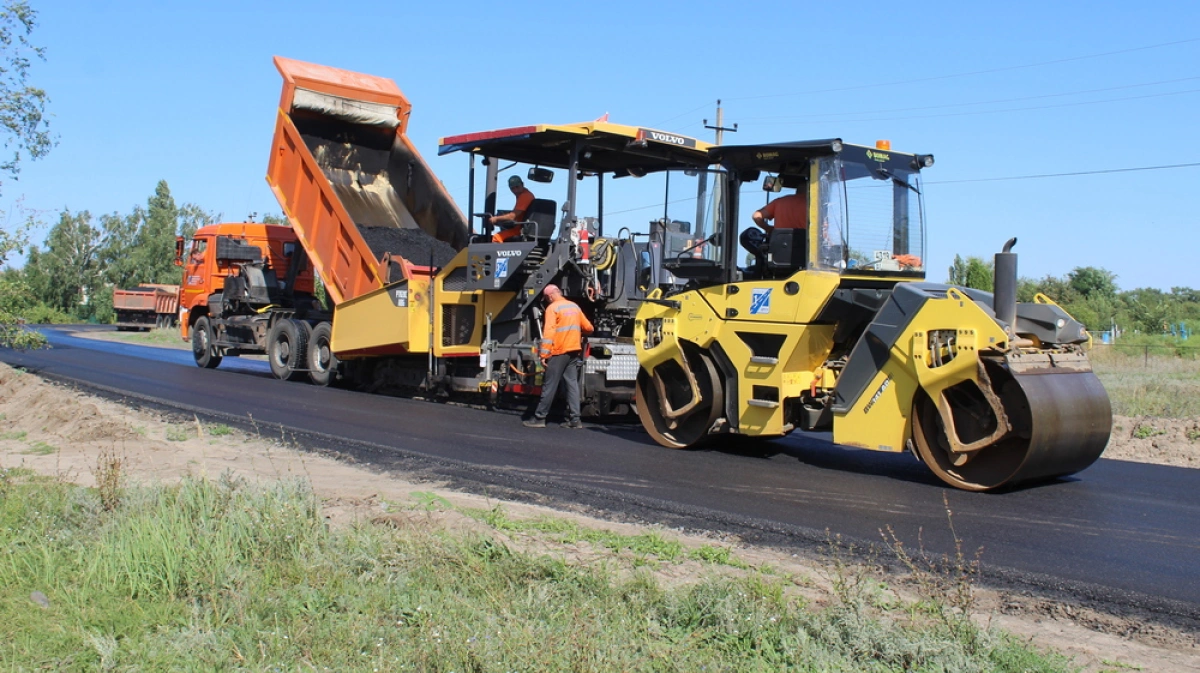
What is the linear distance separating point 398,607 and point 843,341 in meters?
4.92

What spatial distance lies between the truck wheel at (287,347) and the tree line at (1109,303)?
19.1 meters

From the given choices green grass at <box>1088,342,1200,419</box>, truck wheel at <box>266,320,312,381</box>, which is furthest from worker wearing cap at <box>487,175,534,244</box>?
green grass at <box>1088,342,1200,419</box>

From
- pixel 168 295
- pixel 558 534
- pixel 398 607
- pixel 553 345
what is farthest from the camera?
pixel 168 295

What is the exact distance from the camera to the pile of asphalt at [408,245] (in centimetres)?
1345

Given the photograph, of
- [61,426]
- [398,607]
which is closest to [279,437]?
[61,426]

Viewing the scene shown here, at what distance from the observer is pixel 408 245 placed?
45.4 ft

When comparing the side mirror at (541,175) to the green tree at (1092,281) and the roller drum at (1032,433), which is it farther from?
the green tree at (1092,281)

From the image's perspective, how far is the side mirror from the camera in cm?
1160

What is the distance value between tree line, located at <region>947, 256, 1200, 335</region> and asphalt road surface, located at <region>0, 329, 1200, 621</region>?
21307 millimetres

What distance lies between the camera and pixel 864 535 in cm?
586

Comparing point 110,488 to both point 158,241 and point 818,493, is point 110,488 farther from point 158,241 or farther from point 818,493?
point 158,241

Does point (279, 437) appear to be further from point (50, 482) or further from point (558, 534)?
point (558, 534)

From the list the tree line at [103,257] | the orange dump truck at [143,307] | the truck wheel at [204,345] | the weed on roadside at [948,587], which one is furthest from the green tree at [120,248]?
the weed on roadside at [948,587]

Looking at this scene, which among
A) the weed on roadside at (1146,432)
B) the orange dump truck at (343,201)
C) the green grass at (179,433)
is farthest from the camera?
the orange dump truck at (343,201)
